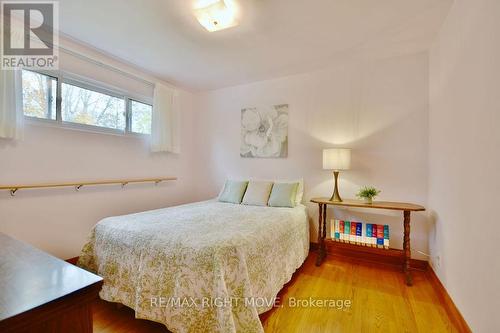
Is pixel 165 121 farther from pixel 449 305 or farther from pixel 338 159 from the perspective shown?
pixel 449 305

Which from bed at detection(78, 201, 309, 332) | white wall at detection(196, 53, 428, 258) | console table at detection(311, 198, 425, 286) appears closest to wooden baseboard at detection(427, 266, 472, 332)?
console table at detection(311, 198, 425, 286)

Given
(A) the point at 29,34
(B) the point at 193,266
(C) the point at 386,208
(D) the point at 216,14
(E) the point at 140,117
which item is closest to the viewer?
Answer: (B) the point at 193,266

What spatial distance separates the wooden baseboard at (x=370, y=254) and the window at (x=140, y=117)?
2791mm

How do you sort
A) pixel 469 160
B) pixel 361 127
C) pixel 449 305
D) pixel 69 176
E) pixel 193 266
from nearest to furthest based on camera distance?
pixel 193 266 < pixel 469 160 < pixel 449 305 < pixel 69 176 < pixel 361 127

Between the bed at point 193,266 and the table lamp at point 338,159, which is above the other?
the table lamp at point 338,159

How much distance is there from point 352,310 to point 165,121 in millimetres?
3126

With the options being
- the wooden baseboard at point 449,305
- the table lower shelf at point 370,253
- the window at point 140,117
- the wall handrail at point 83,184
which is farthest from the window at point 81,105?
the wooden baseboard at point 449,305

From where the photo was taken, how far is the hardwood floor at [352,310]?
160 cm

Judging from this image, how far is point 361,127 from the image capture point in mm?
2820

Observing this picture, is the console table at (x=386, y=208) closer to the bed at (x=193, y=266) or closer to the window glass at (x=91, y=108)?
the bed at (x=193, y=266)

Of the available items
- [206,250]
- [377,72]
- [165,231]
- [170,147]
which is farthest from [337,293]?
[170,147]

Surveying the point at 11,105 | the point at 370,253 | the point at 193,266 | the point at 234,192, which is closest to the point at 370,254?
the point at 370,253

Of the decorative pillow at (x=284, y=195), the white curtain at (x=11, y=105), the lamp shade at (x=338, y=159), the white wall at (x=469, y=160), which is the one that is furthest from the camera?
the decorative pillow at (x=284, y=195)

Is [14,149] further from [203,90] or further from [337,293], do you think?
[337,293]
